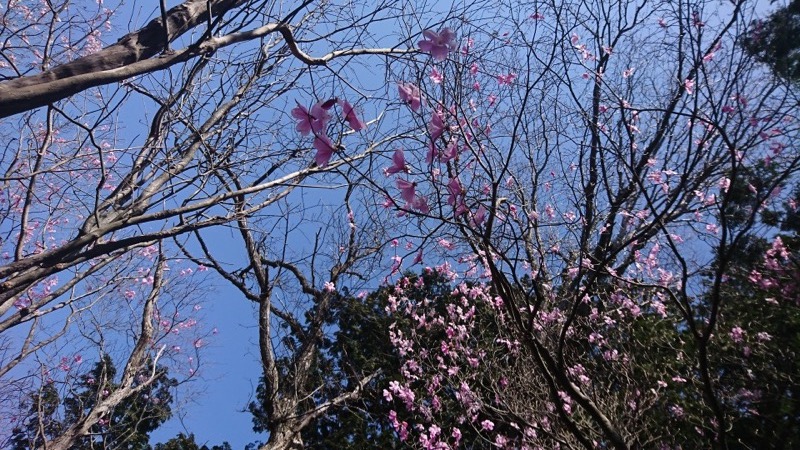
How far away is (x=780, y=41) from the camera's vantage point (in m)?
4.09

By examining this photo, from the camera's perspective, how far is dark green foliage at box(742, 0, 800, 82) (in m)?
3.43

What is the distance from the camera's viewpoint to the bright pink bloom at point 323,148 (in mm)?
2227

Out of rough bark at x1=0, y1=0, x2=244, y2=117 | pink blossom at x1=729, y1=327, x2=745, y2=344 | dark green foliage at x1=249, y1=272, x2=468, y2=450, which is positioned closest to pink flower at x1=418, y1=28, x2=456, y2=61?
rough bark at x1=0, y1=0, x2=244, y2=117

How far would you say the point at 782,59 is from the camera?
13.1ft

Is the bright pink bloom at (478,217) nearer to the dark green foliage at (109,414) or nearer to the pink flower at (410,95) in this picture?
the pink flower at (410,95)

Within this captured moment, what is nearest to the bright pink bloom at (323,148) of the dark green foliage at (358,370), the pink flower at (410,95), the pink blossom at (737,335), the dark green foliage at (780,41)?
the pink flower at (410,95)

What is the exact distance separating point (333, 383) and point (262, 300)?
178 centimetres

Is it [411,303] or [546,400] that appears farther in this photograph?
[411,303]

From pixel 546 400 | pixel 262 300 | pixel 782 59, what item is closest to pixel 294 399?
pixel 262 300

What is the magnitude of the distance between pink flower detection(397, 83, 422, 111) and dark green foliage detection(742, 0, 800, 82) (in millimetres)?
1849

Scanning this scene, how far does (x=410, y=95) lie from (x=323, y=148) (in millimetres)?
580

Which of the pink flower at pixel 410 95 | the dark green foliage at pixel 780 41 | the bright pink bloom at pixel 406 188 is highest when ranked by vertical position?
the dark green foliage at pixel 780 41

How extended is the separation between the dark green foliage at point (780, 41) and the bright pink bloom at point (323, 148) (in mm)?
2374

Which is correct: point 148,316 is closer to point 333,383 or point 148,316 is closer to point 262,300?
point 262,300
